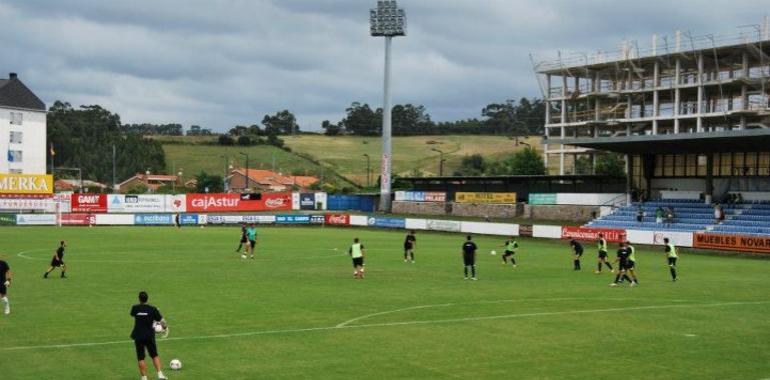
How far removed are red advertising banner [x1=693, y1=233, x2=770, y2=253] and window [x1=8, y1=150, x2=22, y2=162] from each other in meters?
88.9

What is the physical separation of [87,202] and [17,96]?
29.6 meters

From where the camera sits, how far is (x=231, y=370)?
16984 mm

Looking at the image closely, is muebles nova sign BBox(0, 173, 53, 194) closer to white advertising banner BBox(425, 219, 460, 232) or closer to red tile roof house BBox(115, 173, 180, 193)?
white advertising banner BBox(425, 219, 460, 232)

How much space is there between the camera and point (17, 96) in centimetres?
11512

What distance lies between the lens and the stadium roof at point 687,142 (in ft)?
197

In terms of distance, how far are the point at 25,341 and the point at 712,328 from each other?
59.1 ft

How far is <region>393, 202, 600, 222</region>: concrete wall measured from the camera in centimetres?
8118

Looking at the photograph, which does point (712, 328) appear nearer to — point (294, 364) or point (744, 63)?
point (294, 364)

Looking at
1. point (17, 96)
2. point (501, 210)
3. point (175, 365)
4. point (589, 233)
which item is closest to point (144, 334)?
point (175, 365)

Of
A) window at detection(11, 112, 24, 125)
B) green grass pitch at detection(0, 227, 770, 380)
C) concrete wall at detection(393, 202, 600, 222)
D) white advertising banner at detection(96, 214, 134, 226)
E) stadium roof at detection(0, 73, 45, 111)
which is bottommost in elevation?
green grass pitch at detection(0, 227, 770, 380)

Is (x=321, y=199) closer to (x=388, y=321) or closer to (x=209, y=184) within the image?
(x=209, y=184)

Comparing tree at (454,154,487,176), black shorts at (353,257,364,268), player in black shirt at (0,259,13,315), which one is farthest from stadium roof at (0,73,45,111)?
player in black shirt at (0,259,13,315)

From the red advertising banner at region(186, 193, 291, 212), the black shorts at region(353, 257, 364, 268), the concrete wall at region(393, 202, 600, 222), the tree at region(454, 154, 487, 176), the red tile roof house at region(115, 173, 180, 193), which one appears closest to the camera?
the black shorts at region(353, 257, 364, 268)

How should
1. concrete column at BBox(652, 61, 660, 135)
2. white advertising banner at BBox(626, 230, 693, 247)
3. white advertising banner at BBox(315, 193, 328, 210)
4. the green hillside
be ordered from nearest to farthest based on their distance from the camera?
white advertising banner at BBox(626, 230, 693, 247) → concrete column at BBox(652, 61, 660, 135) → white advertising banner at BBox(315, 193, 328, 210) → the green hillside
